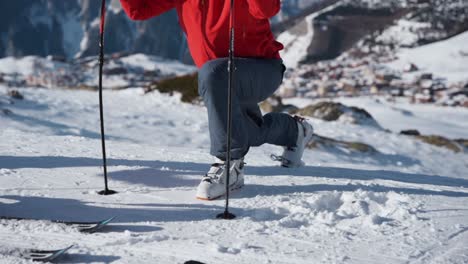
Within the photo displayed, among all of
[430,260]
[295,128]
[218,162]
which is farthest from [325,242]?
[295,128]

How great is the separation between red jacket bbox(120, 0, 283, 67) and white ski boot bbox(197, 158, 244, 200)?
60 centimetres

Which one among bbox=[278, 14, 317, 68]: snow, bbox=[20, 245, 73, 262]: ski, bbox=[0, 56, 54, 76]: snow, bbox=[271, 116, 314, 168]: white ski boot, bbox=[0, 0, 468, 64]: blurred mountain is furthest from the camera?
bbox=[0, 0, 468, 64]: blurred mountain

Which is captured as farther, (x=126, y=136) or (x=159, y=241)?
(x=126, y=136)

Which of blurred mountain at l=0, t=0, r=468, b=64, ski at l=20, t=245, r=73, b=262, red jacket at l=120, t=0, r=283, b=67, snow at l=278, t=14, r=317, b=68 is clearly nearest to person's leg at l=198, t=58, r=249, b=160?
red jacket at l=120, t=0, r=283, b=67

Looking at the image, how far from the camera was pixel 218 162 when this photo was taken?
8.54 ft

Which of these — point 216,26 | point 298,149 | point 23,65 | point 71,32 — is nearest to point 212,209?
point 216,26

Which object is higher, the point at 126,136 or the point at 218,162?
the point at 218,162

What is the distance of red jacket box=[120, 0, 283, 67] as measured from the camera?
256cm

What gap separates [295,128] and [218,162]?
0.79 meters

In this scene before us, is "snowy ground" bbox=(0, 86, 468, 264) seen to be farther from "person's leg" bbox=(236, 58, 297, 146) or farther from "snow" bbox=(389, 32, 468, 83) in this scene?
Answer: "snow" bbox=(389, 32, 468, 83)

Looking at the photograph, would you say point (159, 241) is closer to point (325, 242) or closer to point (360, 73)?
point (325, 242)

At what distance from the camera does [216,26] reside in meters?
2.56

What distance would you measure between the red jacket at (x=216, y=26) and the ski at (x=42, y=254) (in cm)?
140

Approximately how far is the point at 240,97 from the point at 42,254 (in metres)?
1.39
